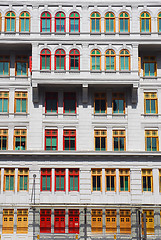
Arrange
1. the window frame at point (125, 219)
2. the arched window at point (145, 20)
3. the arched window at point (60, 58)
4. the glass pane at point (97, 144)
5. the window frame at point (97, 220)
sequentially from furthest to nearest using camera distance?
1. the arched window at point (145, 20)
2. the arched window at point (60, 58)
3. the glass pane at point (97, 144)
4. the window frame at point (97, 220)
5. the window frame at point (125, 219)

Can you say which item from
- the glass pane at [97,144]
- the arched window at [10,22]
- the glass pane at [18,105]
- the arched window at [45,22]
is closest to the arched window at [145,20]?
the arched window at [45,22]

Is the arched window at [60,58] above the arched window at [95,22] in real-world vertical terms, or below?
below

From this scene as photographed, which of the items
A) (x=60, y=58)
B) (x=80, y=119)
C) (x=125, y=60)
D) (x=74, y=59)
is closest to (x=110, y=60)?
(x=125, y=60)

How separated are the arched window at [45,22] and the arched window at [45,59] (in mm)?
2022

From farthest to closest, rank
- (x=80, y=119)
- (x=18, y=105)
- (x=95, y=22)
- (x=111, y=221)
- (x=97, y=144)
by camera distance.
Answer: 1. (x=95, y=22)
2. (x=18, y=105)
3. (x=80, y=119)
4. (x=97, y=144)
5. (x=111, y=221)

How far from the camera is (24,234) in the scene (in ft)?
108

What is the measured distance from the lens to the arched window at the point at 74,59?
35.3m

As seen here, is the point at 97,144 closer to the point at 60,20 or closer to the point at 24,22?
the point at 60,20

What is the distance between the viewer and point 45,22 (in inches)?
1417

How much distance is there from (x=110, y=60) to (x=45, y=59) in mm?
5802

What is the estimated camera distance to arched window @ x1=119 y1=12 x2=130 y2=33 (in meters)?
35.9

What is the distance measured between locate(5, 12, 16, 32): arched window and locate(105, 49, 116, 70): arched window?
344 inches

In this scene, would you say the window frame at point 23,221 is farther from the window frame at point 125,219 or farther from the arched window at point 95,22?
the arched window at point 95,22

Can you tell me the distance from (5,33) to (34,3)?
12.6ft
